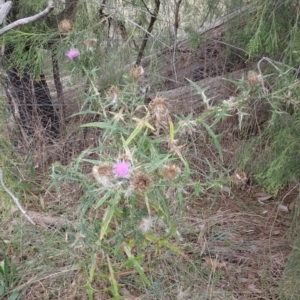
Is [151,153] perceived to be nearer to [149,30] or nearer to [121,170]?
[121,170]

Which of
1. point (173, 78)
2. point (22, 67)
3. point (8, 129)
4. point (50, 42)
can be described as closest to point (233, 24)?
point (173, 78)

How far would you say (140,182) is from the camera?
1.65 metres

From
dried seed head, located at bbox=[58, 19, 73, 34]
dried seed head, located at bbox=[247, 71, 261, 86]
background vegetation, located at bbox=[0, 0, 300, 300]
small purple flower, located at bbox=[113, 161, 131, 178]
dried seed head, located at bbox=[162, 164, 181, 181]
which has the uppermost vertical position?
dried seed head, located at bbox=[58, 19, 73, 34]

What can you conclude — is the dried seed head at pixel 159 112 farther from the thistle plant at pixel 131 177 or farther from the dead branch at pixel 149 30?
the dead branch at pixel 149 30

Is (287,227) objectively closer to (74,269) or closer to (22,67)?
(74,269)

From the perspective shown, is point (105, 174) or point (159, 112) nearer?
point (105, 174)

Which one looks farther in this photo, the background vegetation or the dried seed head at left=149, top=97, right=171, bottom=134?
the background vegetation

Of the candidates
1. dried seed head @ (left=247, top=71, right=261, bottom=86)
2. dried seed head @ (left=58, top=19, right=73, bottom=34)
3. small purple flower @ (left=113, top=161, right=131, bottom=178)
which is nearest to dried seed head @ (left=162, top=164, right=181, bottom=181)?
small purple flower @ (left=113, top=161, right=131, bottom=178)

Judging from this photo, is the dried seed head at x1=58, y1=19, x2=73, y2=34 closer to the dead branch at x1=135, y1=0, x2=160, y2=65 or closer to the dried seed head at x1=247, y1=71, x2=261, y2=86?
the dead branch at x1=135, y1=0, x2=160, y2=65

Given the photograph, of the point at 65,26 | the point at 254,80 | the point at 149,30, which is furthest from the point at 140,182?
the point at 149,30

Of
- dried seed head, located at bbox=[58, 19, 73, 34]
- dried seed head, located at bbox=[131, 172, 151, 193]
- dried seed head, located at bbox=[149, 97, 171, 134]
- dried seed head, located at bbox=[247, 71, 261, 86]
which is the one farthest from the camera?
dried seed head, located at bbox=[58, 19, 73, 34]

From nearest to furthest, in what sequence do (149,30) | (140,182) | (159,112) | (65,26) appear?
1. (140,182)
2. (159,112)
3. (65,26)
4. (149,30)

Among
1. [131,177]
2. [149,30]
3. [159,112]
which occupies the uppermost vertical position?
[159,112]

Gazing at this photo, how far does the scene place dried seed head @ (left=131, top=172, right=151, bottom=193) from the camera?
5.41 feet
